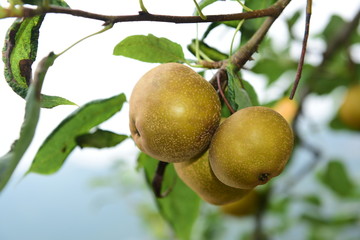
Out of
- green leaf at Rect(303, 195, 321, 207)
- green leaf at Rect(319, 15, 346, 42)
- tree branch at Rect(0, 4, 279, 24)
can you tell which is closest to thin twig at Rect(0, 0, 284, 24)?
tree branch at Rect(0, 4, 279, 24)

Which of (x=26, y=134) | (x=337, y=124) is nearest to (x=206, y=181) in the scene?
(x=26, y=134)

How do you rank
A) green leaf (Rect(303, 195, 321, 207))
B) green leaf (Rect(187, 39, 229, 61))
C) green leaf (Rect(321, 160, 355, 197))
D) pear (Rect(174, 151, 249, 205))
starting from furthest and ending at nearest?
green leaf (Rect(303, 195, 321, 207)) < green leaf (Rect(321, 160, 355, 197)) < green leaf (Rect(187, 39, 229, 61)) < pear (Rect(174, 151, 249, 205))

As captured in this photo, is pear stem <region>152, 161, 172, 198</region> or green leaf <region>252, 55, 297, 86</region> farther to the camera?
green leaf <region>252, 55, 297, 86</region>

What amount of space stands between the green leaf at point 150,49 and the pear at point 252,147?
196mm

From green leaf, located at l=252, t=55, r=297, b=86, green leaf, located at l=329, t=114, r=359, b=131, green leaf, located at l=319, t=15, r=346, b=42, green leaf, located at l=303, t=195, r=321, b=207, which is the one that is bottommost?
green leaf, located at l=303, t=195, r=321, b=207

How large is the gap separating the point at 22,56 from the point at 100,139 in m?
0.22

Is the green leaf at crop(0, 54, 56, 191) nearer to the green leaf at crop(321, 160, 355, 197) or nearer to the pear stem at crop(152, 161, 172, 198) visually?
the pear stem at crop(152, 161, 172, 198)

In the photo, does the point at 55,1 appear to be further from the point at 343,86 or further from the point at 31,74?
the point at 343,86

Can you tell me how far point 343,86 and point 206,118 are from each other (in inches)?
55.4

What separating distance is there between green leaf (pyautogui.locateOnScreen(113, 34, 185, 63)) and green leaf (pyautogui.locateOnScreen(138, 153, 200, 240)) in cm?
21

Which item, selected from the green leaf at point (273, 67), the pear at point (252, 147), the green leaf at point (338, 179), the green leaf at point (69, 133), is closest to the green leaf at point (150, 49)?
the green leaf at point (69, 133)

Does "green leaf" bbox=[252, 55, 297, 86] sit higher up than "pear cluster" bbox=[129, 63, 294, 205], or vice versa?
"pear cluster" bbox=[129, 63, 294, 205]

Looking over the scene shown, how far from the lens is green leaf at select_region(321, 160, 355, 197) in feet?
6.35

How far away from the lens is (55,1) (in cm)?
63
